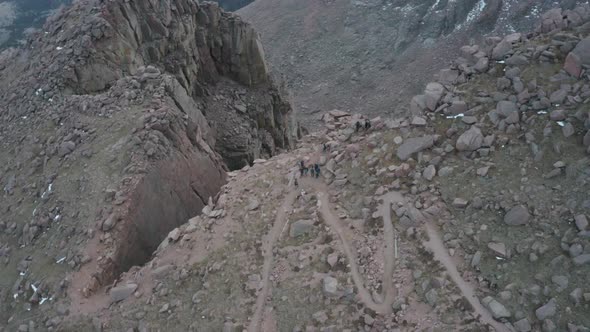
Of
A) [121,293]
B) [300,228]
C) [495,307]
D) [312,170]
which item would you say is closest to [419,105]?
[312,170]

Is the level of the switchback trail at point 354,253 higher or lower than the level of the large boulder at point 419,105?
lower

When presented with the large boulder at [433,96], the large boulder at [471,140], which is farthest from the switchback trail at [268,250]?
the large boulder at [471,140]

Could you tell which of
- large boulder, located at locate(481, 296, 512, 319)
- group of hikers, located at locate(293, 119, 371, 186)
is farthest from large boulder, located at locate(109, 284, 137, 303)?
large boulder, located at locate(481, 296, 512, 319)

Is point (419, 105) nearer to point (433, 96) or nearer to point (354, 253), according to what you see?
point (433, 96)

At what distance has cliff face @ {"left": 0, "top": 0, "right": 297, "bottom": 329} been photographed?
21.0 metres

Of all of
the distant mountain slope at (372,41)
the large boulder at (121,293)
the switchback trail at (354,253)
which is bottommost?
the distant mountain slope at (372,41)

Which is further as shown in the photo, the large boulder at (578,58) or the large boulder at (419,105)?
the large boulder at (419,105)

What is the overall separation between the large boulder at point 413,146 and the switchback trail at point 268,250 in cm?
515

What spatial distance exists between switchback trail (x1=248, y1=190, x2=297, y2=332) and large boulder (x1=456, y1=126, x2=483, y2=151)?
752 cm

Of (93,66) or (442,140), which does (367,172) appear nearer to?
(442,140)

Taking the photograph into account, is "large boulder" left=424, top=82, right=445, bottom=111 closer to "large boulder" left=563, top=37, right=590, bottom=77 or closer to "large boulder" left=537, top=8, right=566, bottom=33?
"large boulder" left=563, top=37, right=590, bottom=77

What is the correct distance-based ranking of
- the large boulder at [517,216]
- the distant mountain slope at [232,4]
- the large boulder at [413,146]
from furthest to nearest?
the distant mountain slope at [232,4] < the large boulder at [413,146] < the large boulder at [517,216]

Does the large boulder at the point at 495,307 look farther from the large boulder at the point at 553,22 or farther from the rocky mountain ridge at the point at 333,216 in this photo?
the large boulder at the point at 553,22

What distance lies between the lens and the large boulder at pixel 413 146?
798 inches
